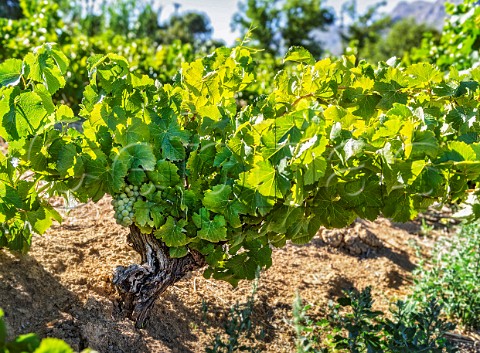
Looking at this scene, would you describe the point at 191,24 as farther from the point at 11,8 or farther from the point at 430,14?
the point at 430,14

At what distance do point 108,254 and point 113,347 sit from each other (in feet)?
2.34

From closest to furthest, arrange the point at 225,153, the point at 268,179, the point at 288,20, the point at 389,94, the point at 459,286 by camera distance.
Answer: the point at 268,179 < the point at 225,153 < the point at 389,94 < the point at 459,286 < the point at 288,20

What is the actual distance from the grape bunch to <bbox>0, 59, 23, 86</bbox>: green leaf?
48cm

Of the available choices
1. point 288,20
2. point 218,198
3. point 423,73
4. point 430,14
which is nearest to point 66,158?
point 218,198

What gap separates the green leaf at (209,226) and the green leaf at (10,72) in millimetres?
715

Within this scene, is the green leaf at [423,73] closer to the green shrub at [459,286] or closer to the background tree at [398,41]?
the green shrub at [459,286]

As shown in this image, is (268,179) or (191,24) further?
(191,24)

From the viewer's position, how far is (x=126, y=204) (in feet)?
5.98

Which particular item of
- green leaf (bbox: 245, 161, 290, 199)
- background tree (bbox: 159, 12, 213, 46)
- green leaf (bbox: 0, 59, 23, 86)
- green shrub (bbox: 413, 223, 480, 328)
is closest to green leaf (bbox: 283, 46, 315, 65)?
green leaf (bbox: 245, 161, 290, 199)

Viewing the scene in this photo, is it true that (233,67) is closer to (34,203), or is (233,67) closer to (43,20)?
(34,203)

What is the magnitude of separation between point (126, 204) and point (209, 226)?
284 mm

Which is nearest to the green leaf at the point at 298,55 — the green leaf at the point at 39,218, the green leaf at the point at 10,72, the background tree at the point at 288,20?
the green leaf at the point at 10,72

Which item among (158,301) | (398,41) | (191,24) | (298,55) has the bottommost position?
(158,301)

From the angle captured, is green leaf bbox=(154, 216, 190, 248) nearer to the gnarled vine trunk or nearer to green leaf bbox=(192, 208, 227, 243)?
green leaf bbox=(192, 208, 227, 243)
